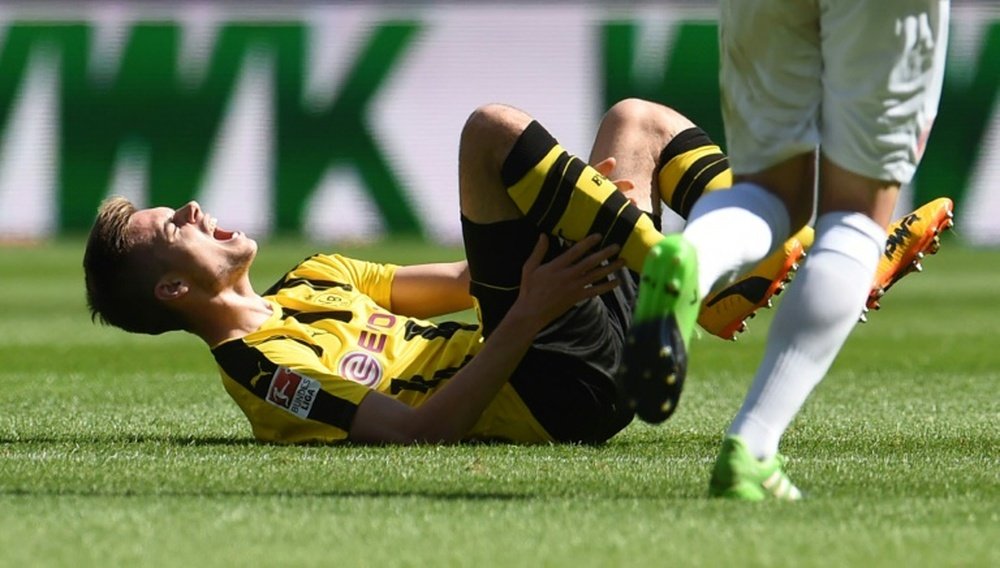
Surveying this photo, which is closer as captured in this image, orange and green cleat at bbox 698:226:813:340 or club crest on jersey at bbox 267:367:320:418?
club crest on jersey at bbox 267:367:320:418

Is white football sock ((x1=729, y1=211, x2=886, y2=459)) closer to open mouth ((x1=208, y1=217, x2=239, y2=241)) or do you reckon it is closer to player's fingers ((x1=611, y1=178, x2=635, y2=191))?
player's fingers ((x1=611, y1=178, x2=635, y2=191))

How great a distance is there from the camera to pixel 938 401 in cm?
568

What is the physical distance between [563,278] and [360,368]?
0.74 meters

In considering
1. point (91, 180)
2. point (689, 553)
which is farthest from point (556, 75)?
point (689, 553)

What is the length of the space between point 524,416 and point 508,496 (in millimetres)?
1075

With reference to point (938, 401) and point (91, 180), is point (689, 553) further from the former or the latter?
point (91, 180)

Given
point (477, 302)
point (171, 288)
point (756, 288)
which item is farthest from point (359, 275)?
point (756, 288)

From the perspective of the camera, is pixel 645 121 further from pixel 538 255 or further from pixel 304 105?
pixel 304 105

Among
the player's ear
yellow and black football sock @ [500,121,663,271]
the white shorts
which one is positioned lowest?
the player's ear

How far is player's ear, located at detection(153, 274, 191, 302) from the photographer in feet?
14.5

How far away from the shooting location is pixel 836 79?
3059 mm

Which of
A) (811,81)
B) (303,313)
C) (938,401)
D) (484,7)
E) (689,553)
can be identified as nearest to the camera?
(689,553)

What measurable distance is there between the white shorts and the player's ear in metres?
1.76

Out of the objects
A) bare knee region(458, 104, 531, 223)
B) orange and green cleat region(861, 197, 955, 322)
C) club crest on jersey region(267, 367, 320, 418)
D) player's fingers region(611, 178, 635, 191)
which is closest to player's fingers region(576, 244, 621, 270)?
bare knee region(458, 104, 531, 223)
